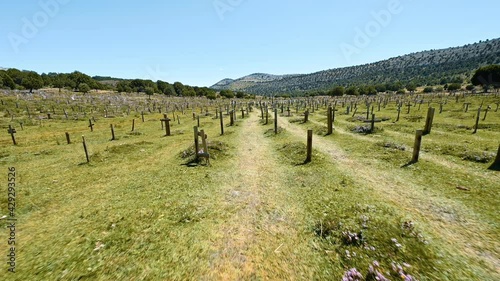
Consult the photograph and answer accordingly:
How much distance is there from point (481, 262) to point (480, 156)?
10621 millimetres

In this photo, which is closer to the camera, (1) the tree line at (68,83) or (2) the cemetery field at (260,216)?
(2) the cemetery field at (260,216)

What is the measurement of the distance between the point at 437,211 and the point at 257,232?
6.87 metres

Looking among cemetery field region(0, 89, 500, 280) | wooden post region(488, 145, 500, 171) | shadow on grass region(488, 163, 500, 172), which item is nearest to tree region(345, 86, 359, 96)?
cemetery field region(0, 89, 500, 280)

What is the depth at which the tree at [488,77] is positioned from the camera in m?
73.0

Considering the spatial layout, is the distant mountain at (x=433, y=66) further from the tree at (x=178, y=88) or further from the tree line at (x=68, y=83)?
the tree at (x=178, y=88)

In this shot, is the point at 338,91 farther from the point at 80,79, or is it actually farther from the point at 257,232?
the point at 80,79

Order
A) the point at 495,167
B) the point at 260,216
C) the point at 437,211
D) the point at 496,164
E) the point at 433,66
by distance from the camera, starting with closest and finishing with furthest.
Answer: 1. the point at 437,211
2. the point at 260,216
3. the point at 495,167
4. the point at 496,164
5. the point at 433,66

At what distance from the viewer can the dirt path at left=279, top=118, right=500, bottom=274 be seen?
20.5 ft

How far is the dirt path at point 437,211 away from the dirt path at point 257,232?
4.44m

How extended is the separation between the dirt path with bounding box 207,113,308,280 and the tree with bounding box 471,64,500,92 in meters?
98.2

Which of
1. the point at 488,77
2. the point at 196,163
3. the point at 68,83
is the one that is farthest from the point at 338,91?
the point at 68,83

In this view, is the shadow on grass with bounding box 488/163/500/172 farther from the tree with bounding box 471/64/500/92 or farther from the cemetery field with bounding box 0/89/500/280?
the tree with bounding box 471/64/500/92

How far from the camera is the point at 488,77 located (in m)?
75.2

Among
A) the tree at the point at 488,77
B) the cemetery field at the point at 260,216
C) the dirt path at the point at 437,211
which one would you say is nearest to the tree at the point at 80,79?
the cemetery field at the point at 260,216
